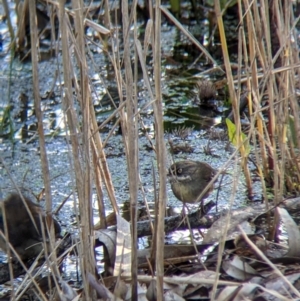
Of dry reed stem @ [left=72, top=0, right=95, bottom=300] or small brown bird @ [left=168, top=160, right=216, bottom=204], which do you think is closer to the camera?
dry reed stem @ [left=72, top=0, right=95, bottom=300]

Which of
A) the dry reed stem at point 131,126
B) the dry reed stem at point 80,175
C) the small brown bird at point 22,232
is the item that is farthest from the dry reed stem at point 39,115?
the small brown bird at point 22,232

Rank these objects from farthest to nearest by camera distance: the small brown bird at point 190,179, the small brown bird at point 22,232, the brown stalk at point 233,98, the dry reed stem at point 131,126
Answer: the small brown bird at point 190,179 < the small brown bird at point 22,232 < the brown stalk at point 233,98 < the dry reed stem at point 131,126

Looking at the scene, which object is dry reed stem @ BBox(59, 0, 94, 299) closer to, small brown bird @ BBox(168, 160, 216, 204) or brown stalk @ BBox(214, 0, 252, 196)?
brown stalk @ BBox(214, 0, 252, 196)

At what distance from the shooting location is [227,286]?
229cm

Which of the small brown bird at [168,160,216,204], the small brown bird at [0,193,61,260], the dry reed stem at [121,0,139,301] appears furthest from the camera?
the small brown bird at [168,160,216,204]

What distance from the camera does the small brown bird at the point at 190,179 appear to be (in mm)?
3316

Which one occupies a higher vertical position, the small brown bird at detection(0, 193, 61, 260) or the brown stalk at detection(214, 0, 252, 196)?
the brown stalk at detection(214, 0, 252, 196)

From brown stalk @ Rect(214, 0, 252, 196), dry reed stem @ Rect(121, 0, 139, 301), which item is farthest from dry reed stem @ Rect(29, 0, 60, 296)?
brown stalk @ Rect(214, 0, 252, 196)

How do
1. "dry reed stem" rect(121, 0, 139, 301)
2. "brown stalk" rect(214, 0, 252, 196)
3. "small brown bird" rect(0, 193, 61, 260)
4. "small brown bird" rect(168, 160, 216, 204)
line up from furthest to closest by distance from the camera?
"small brown bird" rect(168, 160, 216, 204), "small brown bird" rect(0, 193, 61, 260), "brown stalk" rect(214, 0, 252, 196), "dry reed stem" rect(121, 0, 139, 301)

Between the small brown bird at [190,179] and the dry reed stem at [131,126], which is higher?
the dry reed stem at [131,126]

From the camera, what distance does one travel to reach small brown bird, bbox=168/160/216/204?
131 inches

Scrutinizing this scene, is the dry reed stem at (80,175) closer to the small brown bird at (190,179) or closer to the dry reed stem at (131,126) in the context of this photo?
the dry reed stem at (131,126)

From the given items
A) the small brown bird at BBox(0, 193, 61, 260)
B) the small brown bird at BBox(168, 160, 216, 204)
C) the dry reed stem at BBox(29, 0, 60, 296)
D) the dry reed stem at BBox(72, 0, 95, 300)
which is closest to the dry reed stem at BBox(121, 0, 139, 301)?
the dry reed stem at BBox(72, 0, 95, 300)

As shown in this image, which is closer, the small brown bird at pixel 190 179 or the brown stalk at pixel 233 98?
the brown stalk at pixel 233 98
